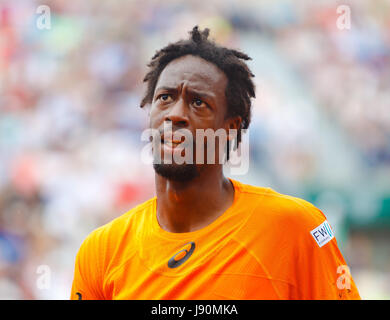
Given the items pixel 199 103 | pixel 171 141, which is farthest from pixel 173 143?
pixel 199 103

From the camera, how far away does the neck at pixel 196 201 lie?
2.36 meters

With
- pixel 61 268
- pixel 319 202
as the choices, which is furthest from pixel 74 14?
pixel 319 202

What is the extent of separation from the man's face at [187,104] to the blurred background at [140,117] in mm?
4070

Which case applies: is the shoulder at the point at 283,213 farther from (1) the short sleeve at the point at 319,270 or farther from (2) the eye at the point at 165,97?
(2) the eye at the point at 165,97

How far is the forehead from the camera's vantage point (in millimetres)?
2367

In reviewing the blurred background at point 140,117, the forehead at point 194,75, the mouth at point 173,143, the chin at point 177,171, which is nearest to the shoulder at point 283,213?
the chin at point 177,171

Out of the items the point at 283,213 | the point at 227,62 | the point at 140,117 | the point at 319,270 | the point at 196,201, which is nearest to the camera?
the point at 319,270

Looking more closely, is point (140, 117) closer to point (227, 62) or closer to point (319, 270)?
point (227, 62)

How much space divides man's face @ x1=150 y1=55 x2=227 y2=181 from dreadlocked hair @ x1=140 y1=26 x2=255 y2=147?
0.10 feet

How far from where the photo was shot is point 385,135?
22.3ft

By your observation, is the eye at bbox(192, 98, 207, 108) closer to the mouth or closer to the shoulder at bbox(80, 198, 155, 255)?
the mouth

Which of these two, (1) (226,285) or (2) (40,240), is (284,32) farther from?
(1) (226,285)

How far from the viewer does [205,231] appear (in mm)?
2297

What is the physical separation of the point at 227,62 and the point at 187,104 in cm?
32
